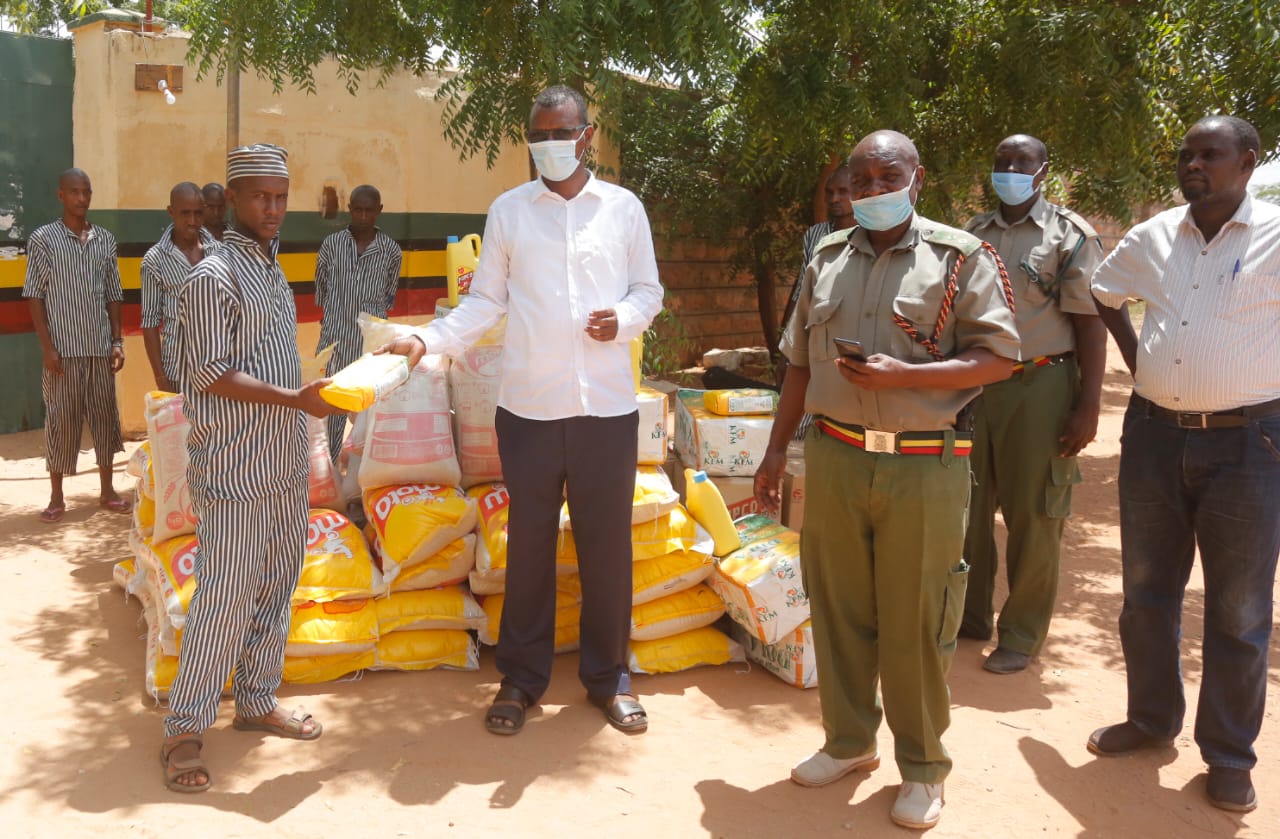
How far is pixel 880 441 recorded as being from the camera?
302cm

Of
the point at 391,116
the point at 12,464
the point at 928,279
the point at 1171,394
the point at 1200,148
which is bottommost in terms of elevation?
the point at 12,464

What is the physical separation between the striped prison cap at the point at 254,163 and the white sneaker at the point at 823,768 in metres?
2.45

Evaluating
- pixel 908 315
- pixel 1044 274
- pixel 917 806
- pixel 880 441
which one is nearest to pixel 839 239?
pixel 908 315

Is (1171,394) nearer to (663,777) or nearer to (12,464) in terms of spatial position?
(663,777)

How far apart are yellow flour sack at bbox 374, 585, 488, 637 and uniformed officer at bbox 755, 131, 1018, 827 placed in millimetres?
1543

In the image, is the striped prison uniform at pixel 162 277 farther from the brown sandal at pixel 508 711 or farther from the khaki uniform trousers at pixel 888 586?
the khaki uniform trousers at pixel 888 586

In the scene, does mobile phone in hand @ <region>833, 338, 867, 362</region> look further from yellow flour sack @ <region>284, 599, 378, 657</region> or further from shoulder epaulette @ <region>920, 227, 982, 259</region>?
yellow flour sack @ <region>284, 599, 378, 657</region>

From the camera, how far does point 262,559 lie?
136 inches

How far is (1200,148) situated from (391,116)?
719cm

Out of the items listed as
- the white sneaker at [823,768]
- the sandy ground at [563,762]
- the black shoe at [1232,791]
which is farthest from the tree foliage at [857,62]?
the black shoe at [1232,791]

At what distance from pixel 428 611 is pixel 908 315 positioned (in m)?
2.25

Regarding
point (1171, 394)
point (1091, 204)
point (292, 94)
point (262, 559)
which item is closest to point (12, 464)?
point (292, 94)

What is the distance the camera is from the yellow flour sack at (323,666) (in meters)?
4.06

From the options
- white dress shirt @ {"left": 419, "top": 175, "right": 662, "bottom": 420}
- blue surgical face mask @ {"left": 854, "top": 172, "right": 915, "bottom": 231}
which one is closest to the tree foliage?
white dress shirt @ {"left": 419, "top": 175, "right": 662, "bottom": 420}
